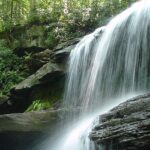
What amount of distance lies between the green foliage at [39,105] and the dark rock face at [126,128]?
18.7 ft

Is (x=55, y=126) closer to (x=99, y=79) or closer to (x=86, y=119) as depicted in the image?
(x=86, y=119)

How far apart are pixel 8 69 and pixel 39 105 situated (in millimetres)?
4187

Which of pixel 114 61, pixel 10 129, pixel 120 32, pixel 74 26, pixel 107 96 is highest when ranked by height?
pixel 74 26

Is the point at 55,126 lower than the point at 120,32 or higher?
lower

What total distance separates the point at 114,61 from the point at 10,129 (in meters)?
3.49

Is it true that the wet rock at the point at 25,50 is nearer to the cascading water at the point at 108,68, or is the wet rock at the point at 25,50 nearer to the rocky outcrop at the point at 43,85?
the rocky outcrop at the point at 43,85

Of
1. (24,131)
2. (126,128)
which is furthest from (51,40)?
(126,128)

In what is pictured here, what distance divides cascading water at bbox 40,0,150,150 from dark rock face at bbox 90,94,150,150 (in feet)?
7.07

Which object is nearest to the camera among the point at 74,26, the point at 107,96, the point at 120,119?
the point at 120,119

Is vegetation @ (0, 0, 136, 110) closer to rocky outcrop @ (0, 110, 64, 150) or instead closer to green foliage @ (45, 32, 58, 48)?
green foliage @ (45, 32, 58, 48)

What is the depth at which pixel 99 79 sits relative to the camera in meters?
10.4

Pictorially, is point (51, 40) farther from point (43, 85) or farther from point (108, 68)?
point (108, 68)

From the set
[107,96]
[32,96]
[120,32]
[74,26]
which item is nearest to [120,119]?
[107,96]

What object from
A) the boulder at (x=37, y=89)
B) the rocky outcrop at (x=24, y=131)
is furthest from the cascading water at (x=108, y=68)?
the boulder at (x=37, y=89)
